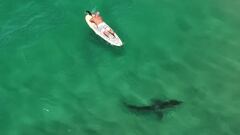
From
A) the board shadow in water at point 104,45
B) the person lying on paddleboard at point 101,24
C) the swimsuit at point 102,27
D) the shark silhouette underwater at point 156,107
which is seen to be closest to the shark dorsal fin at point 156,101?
the shark silhouette underwater at point 156,107

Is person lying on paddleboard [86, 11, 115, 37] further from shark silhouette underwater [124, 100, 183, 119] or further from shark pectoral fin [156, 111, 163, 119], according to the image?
shark pectoral fin [156, 111, 163, 119]

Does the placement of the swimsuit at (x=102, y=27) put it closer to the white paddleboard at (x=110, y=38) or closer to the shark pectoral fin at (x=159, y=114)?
the white paddleboard at (x=110, y=38)

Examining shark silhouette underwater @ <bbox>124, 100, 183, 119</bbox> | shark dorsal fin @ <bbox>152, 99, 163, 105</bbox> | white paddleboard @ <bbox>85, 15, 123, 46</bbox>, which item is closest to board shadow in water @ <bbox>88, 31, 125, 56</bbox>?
white paddleboard @ <bbox>85, 15, 123, 46</bbox>

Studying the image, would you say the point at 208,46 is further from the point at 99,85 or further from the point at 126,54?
the point at 99,85

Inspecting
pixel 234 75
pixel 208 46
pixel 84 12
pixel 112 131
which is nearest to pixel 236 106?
pixel 234 75

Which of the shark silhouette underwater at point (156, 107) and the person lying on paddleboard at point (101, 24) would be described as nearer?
the shark silhouette underwater at point (156, 107)

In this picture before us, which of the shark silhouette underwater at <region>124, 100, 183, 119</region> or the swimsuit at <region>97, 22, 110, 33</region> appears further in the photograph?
the swimsuit at <region>97, 22, 110, 33</region>

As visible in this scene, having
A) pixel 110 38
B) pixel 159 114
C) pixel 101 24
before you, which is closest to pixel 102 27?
pixel 101 24
